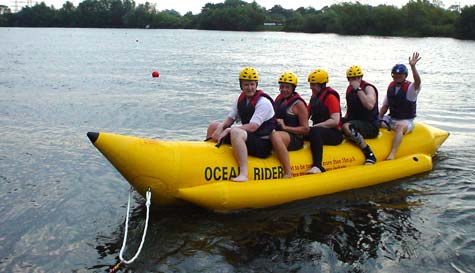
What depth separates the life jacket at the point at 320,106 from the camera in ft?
21.6

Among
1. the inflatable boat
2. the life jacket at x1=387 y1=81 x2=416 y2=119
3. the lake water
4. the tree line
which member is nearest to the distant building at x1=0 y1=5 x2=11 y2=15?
the tree line

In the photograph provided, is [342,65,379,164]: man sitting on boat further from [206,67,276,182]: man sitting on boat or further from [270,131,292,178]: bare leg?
[206,67,276,182]: man sitting on boat

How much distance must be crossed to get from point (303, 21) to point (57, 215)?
74.9 metres

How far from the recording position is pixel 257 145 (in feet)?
19.4

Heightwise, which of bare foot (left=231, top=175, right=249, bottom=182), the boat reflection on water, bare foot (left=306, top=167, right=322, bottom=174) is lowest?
the boat reflection on water

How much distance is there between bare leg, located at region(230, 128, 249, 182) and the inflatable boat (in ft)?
0.21

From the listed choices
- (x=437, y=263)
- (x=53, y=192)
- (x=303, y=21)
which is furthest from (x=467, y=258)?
(x=303, y=21)

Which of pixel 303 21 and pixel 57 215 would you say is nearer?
pixel 57 215

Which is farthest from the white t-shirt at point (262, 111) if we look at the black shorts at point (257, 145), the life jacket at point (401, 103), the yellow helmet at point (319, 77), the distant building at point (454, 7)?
the distant building at point (454, 7)

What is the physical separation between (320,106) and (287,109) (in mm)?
555

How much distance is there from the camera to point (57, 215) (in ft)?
19.5

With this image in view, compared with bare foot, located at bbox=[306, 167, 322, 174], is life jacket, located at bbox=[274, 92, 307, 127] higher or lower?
higher

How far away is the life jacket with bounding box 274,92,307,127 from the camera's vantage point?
631 cm

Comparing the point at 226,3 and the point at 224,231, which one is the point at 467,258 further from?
the point at 226,3
